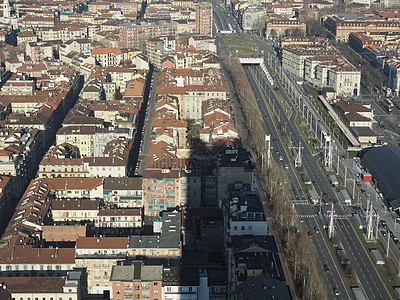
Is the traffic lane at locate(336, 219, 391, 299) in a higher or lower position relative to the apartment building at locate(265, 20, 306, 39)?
lower

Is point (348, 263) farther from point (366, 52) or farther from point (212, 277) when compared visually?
point (366, 52)

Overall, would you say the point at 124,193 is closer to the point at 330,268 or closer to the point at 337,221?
the point at 337,221

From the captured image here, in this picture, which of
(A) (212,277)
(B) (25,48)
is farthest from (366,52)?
(A) (212,277)

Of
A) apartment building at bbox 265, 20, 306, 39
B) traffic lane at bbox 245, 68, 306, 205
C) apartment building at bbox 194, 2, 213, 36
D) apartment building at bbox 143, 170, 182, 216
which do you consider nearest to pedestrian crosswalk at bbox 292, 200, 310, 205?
traffic lane at bbox 245, 68, 306, 205

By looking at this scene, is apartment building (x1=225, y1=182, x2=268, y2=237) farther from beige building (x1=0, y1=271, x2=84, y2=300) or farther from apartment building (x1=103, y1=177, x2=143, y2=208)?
beige building (x1=0, y1=271, x2=84, y2=300)

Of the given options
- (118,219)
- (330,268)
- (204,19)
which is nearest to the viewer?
(330,268)

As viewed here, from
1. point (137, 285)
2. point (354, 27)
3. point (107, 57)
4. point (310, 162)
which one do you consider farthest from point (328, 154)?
point (354, 27)

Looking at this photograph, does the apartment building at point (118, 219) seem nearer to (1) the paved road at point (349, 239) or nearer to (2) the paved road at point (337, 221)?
(2) the paved road at point (337, 221)
